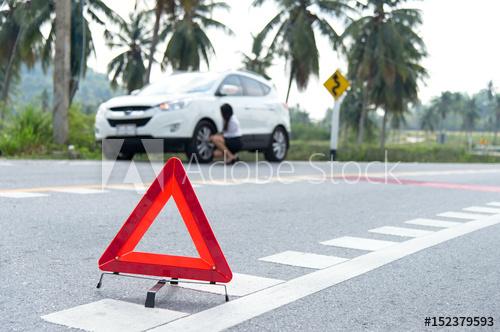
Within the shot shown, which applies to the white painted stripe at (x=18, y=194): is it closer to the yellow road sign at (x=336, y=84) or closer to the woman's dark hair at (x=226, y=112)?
the woman's dark hair at (x=226, y=112)

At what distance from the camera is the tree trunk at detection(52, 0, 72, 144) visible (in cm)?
1697

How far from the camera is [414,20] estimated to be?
4634 cm

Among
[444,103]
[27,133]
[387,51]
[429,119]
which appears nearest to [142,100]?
[27,133]

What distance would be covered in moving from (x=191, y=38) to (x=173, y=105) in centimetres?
3039

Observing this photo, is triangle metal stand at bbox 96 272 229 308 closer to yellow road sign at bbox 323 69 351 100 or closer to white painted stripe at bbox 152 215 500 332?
white painted stripe at bbox 152 215 500 332

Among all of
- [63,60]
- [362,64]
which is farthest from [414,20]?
[63,60]

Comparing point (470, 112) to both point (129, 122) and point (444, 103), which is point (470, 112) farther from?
point (129, 122)

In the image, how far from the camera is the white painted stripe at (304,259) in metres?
4.50

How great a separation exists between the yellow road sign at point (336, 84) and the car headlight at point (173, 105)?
22.6 ft

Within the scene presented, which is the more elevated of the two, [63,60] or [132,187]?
[63,60]

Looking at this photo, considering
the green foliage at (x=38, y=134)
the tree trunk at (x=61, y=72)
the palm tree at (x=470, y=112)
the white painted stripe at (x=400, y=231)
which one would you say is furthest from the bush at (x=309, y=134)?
the white painted stripe at (x=400, y=231)

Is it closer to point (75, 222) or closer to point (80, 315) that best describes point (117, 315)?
point (80, 315)

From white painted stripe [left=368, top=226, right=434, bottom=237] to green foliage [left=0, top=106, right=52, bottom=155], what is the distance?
1130 centimetres

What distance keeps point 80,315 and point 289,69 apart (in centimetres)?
4049
